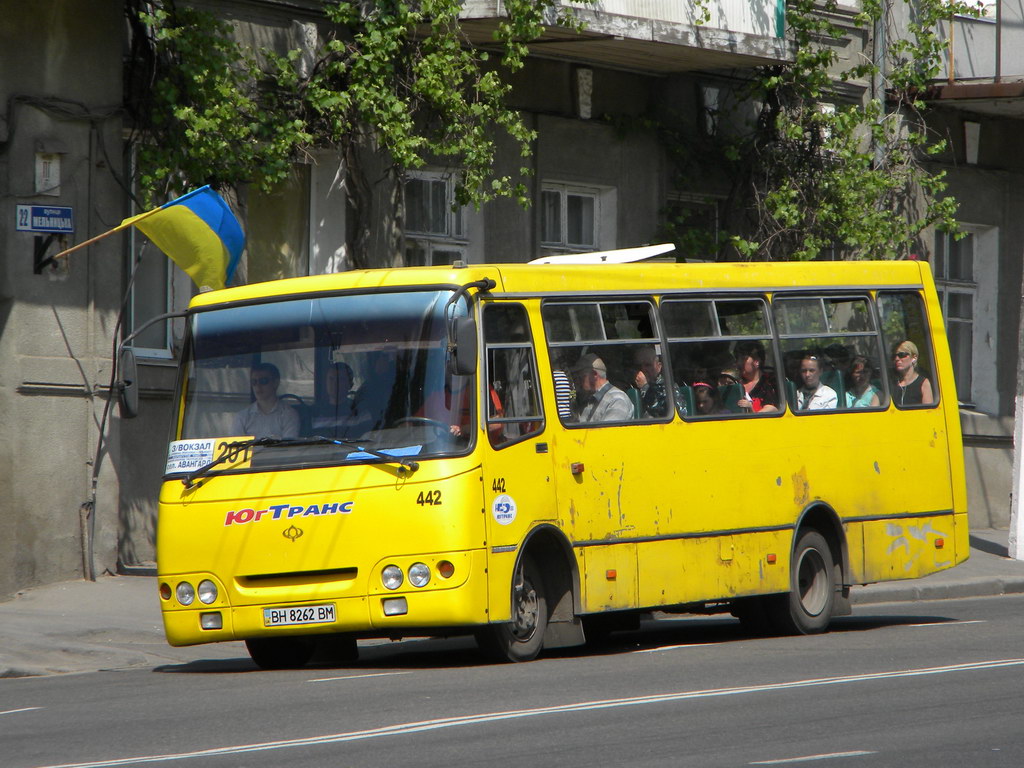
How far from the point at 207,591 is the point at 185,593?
0.18m

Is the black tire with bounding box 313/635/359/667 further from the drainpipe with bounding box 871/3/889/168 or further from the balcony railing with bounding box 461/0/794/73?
the drainpipe with bounding box 871/3/889/168

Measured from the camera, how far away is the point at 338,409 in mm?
11586

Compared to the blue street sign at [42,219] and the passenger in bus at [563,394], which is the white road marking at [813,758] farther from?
the blue street sign at [42,219]

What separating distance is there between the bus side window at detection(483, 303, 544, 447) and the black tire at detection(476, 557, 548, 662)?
0.84 metres

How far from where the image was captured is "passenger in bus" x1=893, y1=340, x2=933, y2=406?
15.1m

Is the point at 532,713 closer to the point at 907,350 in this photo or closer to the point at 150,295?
the point at 907,350

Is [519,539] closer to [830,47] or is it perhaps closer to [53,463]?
[53,463]

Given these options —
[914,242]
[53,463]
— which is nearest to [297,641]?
[53,463]

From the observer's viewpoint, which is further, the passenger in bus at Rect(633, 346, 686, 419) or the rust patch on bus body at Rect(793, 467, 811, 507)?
the rust patch on bus body at Rect(793, 467, 811, 507)

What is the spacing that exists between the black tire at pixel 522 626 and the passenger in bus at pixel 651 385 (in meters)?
1.56

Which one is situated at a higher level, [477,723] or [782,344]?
[782,344]

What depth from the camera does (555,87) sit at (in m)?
21.9

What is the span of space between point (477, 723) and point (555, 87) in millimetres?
14148

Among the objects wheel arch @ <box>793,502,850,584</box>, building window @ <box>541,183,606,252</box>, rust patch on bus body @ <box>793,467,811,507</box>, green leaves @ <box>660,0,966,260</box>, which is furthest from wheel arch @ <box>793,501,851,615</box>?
green leaves @ <box>660,0,966,260</box>
